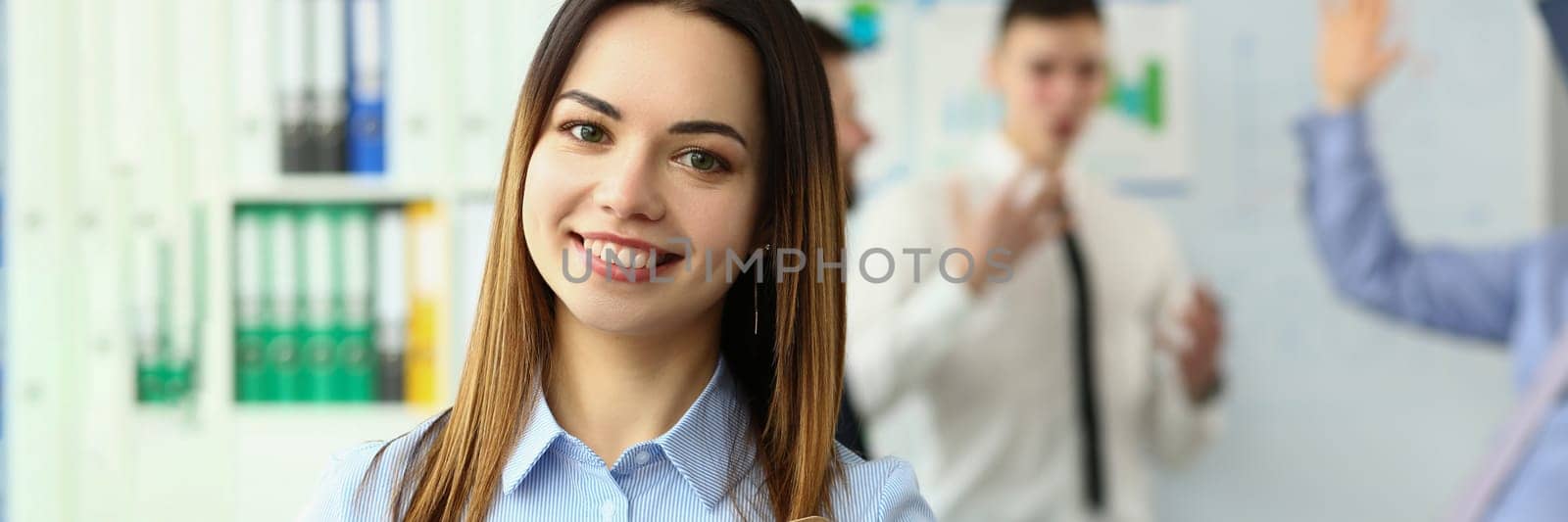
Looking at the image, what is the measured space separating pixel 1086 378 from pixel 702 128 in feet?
6.43

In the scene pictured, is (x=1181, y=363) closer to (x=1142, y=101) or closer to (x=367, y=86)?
(x=1142, y=101)

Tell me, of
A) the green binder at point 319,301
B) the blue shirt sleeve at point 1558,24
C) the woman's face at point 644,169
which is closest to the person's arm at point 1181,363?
the blue shirt sleeve at point 1558,24

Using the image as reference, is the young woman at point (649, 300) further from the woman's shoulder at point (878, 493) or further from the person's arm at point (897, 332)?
the person's arm at point (897, 332)

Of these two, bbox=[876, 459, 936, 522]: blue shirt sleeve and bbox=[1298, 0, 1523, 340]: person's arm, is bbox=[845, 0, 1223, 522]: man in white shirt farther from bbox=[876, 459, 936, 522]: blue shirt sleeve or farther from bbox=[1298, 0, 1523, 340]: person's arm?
bbox=[876, 459, 936, 522]: blue shirt sleeve

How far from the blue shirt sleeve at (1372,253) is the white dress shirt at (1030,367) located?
389mm

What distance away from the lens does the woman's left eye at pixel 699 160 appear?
33.1 inches

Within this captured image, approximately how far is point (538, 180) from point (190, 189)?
202 cm

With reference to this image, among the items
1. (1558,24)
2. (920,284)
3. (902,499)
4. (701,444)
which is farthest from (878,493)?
(920,284)

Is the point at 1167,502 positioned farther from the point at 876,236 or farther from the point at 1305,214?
the point at 876,236

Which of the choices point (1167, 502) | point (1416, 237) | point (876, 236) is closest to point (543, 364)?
point (876, 236)

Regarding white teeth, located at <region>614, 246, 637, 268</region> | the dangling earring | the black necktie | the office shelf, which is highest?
the office shelf

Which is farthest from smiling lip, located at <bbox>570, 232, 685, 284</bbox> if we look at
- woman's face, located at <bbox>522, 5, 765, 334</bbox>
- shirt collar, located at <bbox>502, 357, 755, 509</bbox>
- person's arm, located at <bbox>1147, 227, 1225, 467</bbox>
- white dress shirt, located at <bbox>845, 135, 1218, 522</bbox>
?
person's arm, located at <bbox>1147, 227, 1225, 467</bbox>

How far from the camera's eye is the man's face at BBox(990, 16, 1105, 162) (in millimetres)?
2646

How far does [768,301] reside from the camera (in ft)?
3.05
